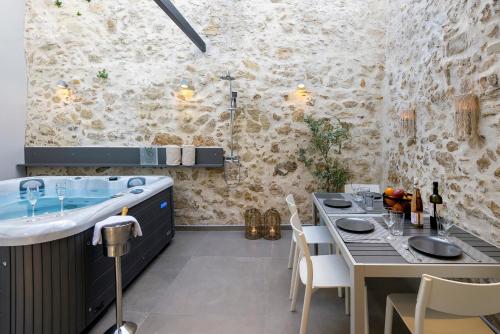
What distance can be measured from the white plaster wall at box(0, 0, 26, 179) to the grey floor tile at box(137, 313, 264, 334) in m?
3.22

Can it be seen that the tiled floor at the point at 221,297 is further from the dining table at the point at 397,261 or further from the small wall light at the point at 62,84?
the small wall light at the point at 62,84

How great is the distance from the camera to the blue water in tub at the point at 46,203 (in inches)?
116

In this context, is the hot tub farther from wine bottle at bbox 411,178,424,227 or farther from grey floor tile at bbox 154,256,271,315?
wine bottle at bbox 411,178,424,227

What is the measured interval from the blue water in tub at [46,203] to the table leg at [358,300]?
241 centimetres

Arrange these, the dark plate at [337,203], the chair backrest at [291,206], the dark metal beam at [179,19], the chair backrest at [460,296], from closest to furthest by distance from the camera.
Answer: the chair backrest at [460,296], the chair backrest at [291,206], the dark plate at [337,203], the dark metal beam at [179,19]

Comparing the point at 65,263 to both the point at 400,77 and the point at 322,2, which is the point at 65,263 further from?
the point at 322,2

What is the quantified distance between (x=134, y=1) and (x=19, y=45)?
167cm

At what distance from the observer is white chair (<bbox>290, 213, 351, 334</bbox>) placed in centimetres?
168

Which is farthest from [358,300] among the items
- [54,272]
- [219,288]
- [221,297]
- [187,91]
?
[187,91]

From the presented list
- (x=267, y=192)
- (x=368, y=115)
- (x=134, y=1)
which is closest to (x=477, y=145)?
(x=368, y=115)

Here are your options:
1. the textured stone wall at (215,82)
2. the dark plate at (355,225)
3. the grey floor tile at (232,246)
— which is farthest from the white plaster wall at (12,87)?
the dark plate at (355,225)

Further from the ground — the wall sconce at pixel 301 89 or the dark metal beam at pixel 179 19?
the dark metal beam at pixel 179 19

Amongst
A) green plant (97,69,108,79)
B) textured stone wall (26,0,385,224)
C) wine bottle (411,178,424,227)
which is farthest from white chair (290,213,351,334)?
green plant (97,69,108,79)

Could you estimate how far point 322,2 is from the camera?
152 inches
